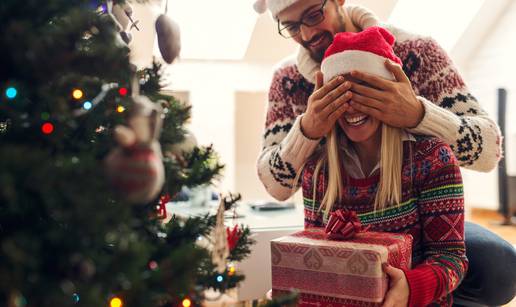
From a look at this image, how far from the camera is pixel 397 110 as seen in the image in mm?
1039

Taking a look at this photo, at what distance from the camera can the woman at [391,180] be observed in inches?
40.6

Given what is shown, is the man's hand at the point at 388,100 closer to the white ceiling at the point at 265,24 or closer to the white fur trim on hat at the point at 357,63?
the white fur trim on hat at the point at 357,63

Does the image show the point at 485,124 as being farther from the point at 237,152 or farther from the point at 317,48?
the point at 237,152

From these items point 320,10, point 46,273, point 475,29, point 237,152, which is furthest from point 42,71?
point 475,29

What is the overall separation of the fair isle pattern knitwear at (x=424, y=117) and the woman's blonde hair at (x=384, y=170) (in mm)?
43

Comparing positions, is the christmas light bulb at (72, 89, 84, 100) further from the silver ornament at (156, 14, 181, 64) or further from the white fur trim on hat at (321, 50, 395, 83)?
the white fur trim on hat at (321, 50, 395, 83)

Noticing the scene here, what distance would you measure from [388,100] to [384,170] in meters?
0.15

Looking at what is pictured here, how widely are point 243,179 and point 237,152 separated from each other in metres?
0.23

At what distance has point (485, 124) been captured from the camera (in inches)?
47.6

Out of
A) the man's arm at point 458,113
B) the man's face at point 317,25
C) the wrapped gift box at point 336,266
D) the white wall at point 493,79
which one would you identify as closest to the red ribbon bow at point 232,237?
the wrapped gift box at point 336,266

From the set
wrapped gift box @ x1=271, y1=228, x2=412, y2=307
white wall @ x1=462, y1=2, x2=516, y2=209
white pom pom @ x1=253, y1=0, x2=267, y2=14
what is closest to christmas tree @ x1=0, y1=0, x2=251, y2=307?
wrapped gift box @ x1=271, y1=228, x2=412, y2=307

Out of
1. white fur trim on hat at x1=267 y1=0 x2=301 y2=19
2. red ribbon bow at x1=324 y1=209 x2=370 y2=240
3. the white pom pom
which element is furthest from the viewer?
the white pom pom

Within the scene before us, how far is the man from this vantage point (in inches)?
41.6

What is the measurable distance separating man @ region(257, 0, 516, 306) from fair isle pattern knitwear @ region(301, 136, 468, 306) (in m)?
0.07
